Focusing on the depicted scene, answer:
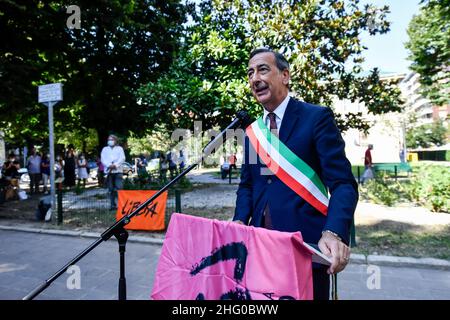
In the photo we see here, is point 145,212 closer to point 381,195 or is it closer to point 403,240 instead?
point 403,240

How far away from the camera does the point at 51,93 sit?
8.07 meters

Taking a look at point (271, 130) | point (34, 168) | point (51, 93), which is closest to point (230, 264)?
point (271, 130)

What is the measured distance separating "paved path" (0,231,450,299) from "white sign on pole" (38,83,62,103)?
12.0 ft

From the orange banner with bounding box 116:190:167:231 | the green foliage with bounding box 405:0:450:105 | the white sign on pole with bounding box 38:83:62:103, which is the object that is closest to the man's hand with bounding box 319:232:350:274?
the orange banner with bounding box 116:190:167:231

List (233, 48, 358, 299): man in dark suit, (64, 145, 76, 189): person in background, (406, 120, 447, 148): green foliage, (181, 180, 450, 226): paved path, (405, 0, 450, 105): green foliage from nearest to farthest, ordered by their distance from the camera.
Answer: (233, 48, 358, 299): man in dark suit
(181, 180, 450, 226): paved path
(405, 0, 450, 105): green foliage
(64, 145, 76, 189): person in background
(406, 120, 447, 148): green foliage

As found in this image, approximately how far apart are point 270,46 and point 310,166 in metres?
8.93

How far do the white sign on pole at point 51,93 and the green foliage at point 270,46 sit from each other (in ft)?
14.7

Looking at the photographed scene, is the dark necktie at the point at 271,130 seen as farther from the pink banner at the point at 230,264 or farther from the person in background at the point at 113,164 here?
the person in background at the point at 113,164

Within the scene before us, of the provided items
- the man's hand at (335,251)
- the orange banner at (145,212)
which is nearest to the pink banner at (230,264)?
the man's hand at (335,251)

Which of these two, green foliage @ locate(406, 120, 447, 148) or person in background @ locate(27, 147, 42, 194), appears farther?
green foliage @ locate(406, 120, 447, 148)

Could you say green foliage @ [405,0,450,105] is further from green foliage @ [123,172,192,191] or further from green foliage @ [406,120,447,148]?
green foliage @ [406,120,447,148]

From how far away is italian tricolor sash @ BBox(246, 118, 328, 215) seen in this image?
1.89m

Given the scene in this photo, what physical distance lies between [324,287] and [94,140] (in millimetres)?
30914
